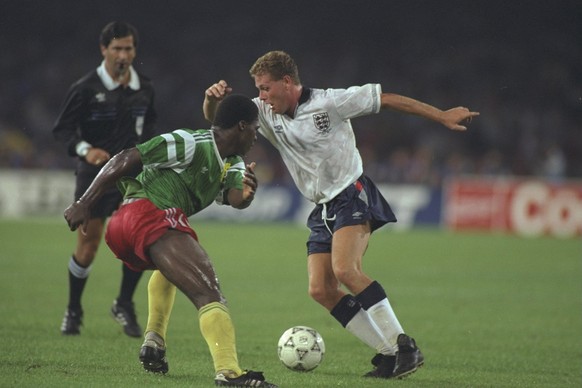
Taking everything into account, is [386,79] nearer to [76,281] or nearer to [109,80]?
[109,80]

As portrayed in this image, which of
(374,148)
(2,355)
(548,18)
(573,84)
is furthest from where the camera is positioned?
(548,18)

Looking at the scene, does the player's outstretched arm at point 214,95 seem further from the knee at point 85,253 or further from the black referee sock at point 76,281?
the black referee sock at point 76,281

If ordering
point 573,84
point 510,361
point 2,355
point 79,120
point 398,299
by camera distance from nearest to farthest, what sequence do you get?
point 2,355 < point 510,361 < point 79,120 < point 398,299 < point 573,84

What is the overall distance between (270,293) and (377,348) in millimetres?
5496

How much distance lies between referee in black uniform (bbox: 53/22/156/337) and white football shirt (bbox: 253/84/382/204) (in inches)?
87.5

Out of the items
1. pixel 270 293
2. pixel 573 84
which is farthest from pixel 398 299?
pixel 573 84

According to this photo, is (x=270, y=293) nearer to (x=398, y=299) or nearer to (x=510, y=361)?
(x=398, y=299)

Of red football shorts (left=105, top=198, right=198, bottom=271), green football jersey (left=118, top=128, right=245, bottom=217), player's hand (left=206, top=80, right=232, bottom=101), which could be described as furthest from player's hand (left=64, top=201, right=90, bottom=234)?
player's hand (left=206, top=80, right=232, bottom=101)

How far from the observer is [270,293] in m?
11.9

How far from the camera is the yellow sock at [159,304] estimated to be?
623 cm

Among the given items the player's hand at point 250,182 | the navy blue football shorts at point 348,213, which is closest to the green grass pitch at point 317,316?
the navy blue football shorts at point 348,213

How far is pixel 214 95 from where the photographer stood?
20.8ft

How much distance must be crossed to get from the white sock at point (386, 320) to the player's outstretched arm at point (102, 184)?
1.84m

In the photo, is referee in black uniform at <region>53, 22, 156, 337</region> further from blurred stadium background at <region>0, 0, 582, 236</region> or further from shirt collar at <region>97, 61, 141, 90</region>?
blurred stadium background at <region>0, 0, 582, 236</region>
